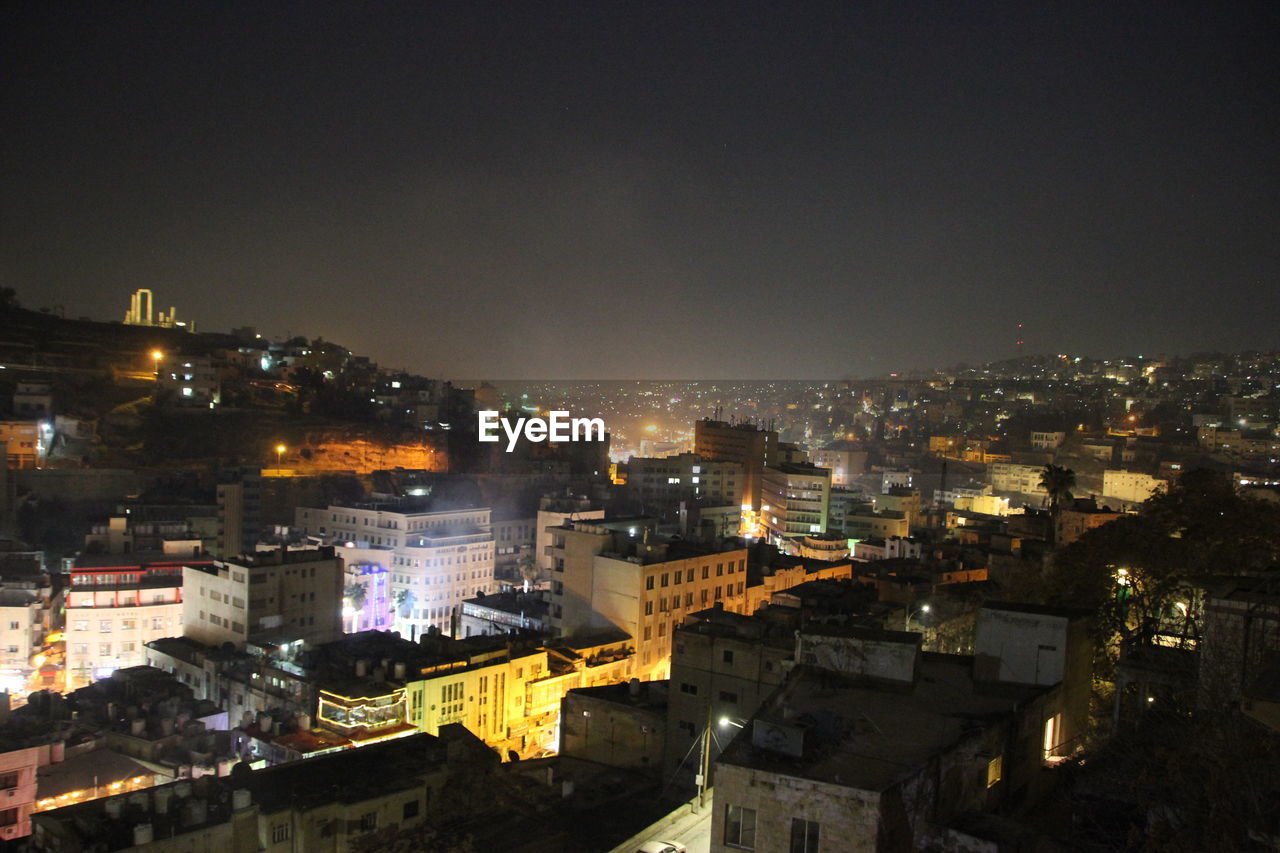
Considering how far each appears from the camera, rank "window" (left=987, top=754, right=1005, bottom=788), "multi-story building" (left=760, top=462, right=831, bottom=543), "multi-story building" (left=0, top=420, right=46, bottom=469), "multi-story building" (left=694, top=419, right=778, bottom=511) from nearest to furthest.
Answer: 1. "window" (left=987, top=754, right=1005, bottom=788)
2. "multi-story building" (left=0, top=420, right=46, bottom=469)
3. "multi-story building" (left=760, top=462, right=831, bottom=543)
4. "multi-story building" (left=694, top=419, right=778, bottom=511)

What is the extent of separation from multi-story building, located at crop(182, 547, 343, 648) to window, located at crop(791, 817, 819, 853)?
58.0 feet

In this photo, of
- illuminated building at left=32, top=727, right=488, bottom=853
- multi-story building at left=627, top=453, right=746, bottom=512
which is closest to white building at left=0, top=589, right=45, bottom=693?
illuminated building at left=32, top=727, right=488, bottom=853

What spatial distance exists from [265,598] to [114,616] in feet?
13.6

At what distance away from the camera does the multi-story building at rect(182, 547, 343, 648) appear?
21156mm

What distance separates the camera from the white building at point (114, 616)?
70.3 feet

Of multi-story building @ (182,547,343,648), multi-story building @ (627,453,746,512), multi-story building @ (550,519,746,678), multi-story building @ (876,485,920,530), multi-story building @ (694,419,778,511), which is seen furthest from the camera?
multi-story building @ (694,419,778,511)

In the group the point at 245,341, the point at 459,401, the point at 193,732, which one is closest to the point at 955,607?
the point at 193,732

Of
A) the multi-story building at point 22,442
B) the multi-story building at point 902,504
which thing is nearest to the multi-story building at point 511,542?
the multi-story building at point 902,504

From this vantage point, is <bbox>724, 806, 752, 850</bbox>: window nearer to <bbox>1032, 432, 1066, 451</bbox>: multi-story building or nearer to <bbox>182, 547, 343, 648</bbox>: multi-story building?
<bbox>182, 547, 343, 648</bbox>: multi-story building

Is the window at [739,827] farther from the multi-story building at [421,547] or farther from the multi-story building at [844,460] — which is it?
the multi-story building at [844,460]

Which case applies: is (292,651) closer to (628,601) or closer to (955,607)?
(628,601)

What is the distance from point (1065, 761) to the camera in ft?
25.7

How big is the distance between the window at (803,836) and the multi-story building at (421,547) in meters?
21.3

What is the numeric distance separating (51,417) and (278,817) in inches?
1546
